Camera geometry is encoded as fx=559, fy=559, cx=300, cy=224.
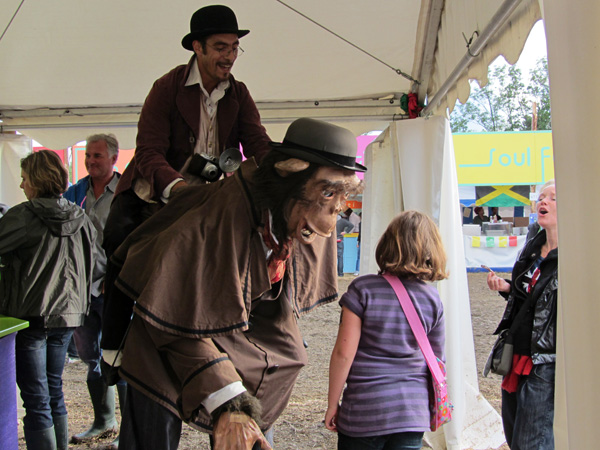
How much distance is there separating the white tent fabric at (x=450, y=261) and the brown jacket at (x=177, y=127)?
87.5 inches

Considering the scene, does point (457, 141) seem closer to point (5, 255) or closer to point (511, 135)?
point (511, 135)

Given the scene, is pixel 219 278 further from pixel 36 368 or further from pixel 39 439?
pixel 39 439

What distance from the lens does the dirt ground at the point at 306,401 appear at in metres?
4.11

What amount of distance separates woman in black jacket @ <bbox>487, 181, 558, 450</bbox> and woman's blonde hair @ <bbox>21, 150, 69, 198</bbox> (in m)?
2.72

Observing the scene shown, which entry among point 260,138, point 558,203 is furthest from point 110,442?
point 558,203

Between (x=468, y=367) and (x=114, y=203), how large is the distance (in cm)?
307

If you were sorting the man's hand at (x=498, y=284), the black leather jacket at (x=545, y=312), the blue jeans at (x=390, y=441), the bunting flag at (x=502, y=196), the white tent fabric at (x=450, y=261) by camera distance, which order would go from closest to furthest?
the blue jeans at (x=390, y=441)
the black leather jacket at (x=545, y=312)
the man's hand at (x=498, y=284)
the white tent fabric at (x=450, y=261)
the bunting flag at (x=502, y=196)

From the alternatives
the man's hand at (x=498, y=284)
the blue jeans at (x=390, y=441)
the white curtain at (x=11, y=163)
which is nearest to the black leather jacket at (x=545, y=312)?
the man's hand at (x=498, y=284)

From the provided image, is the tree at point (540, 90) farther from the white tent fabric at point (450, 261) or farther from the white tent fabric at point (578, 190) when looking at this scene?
the white tent fabric at point (578, 190)

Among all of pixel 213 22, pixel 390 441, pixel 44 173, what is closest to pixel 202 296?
pixel 213 22

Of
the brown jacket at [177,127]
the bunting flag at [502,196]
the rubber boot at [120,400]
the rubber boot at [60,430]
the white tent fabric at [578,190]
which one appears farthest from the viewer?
the bunting flag at [502,196]

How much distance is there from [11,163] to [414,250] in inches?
163

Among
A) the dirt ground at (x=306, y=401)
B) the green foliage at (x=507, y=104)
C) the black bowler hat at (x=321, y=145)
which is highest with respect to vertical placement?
the green foliage at (x=507, y=104)

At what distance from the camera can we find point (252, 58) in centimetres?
441
